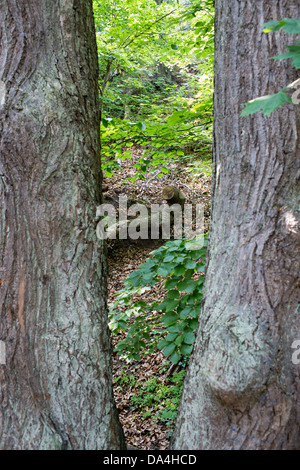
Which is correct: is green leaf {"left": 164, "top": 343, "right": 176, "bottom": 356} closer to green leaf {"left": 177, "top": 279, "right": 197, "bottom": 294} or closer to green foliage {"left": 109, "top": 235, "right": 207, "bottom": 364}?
green foliage {"left": 109, "top": 235, "right": 207, "bottom": 364}

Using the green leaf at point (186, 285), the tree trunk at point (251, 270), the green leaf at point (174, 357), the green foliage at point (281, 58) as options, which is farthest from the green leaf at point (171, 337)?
the green foliage at point (281, 58)

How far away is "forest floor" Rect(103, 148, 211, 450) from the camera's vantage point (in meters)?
2.99

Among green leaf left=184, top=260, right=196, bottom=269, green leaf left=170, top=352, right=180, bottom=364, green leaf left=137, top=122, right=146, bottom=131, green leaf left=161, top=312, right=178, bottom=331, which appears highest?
green leaf left=137, top=122, right=146, bottom=131

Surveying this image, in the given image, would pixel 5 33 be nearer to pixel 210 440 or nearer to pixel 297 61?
pixel 297 61

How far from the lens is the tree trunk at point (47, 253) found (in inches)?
64.2

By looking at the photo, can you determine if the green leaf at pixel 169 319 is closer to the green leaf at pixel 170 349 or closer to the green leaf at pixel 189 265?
the green leaf at pixel 170 349

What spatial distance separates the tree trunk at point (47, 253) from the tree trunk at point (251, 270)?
56 cm

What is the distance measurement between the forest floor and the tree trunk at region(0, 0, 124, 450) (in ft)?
4.64

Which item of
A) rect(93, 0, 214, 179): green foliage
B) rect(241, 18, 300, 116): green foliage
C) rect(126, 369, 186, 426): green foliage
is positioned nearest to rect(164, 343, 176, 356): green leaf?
rect(126, 369, 186, 426): green foliage

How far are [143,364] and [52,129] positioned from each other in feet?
10.2

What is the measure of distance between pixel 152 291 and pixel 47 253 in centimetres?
362

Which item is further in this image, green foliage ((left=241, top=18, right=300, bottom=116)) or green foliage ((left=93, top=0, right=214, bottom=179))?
green foliage ((left=93, top=0, right=214, bottom=179))

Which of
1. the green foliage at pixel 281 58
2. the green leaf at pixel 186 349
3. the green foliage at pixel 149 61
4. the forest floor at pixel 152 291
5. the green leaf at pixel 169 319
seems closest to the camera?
the green foliage at pixel 281 58
